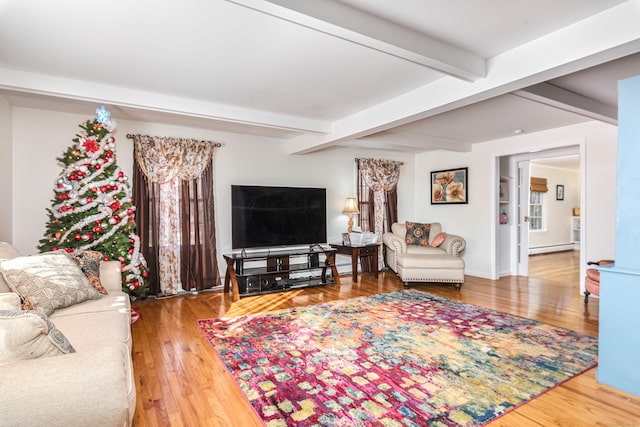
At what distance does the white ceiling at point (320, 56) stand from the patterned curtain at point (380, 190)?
2294mm

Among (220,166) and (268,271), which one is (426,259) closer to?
(268,271)

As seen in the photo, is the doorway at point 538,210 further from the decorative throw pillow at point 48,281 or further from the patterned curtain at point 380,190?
the decorative throw pillow at point 48,281

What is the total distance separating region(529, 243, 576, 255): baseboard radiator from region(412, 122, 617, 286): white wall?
375 cm

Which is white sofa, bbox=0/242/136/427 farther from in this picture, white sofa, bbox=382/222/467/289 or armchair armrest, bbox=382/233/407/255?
armchair armrest, bbox=382/233/407/255

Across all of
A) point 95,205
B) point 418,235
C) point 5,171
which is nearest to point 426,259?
point 418,235

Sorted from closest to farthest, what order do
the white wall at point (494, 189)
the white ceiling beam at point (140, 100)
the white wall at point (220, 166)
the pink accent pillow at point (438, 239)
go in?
the white ceiling beam at point (140, 100) < the white wall at point (220, 166) < the white wall at point (494, 189) < the pink accent pillow at point (438, 239)

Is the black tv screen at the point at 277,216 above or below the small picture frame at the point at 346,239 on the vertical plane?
above

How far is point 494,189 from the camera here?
19.6ft

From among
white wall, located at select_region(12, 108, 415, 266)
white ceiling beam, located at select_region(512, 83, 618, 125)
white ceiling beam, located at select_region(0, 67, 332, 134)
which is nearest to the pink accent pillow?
white wall, located at select_region(12, 108, 415, 266)

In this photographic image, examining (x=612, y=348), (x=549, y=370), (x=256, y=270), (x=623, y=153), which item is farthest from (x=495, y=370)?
(x=256, y=270)

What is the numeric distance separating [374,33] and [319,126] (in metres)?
2.50

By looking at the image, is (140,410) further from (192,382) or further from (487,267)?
→ (487,267)

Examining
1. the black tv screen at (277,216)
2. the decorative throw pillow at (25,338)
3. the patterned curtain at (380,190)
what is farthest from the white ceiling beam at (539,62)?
the decorative throw pillow at (25,338)

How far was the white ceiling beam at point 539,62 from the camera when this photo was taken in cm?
209
